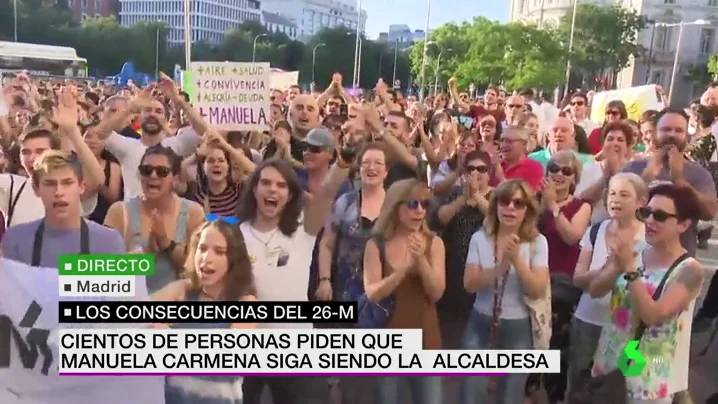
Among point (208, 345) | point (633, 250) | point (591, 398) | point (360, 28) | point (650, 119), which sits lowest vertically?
point (591, 398)

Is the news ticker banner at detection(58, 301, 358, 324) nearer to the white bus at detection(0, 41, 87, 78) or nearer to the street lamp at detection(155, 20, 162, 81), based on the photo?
the street lamp at detection(155, 20, 162, 81)

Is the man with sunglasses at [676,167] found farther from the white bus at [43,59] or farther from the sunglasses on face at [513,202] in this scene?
the white bus at [43,59]

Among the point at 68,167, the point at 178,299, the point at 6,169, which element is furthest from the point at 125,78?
the point at 178,299

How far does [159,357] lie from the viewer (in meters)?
2.00

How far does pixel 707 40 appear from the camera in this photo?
2.11 meters

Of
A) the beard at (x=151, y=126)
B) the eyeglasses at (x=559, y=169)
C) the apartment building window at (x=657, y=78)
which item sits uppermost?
the apartment building window at (x=657, y=78)

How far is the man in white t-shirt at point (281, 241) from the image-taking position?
2068 mm

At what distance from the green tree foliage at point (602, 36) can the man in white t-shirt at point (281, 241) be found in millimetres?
930

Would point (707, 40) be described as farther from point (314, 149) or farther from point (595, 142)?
point (314, 149)

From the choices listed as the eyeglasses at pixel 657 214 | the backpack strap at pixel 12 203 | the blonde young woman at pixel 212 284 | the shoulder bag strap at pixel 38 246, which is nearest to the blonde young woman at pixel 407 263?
the blonde young woman at pixel 212 284

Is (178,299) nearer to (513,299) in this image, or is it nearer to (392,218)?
(392,218)

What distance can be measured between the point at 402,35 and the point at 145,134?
99cm

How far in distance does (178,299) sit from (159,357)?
18 centimetres

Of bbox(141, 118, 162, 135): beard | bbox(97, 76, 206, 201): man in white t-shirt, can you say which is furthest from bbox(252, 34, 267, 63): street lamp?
bbox(141, 118, 162, 135): beard
